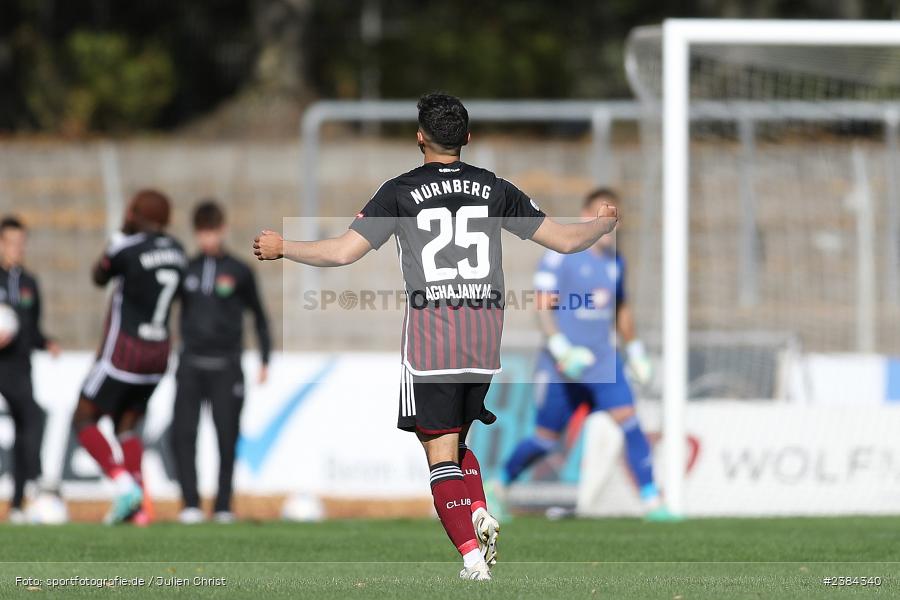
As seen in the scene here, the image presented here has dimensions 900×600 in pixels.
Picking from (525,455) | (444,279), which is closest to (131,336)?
(525,455)

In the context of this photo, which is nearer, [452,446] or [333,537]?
[452,446]

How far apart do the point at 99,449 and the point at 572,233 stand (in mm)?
4990

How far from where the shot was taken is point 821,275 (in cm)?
1634

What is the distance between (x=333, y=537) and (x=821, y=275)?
8.18 m

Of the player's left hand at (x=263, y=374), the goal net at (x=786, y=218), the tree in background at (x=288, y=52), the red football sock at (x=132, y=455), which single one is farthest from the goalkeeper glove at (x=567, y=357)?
the tree in background at (x=288, y=52)

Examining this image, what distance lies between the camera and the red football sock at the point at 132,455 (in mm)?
10984

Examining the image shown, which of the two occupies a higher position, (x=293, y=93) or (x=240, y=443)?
(x=293, y=93)

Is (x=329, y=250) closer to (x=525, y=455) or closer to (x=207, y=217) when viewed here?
(x=525, y=455)

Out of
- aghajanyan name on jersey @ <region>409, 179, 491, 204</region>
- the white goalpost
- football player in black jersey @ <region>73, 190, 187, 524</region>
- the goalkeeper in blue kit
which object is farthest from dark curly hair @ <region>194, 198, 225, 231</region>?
aghajanyan name on jersey @ <region>409, 179, 491, 204</region>

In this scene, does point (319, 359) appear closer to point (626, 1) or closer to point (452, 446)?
point (452, 446)

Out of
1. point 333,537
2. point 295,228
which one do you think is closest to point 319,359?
A: point 295,228

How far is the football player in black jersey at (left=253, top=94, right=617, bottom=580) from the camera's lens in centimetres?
666

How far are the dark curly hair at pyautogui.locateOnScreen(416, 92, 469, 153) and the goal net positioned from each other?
19.8ft

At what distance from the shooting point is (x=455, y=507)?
6652 mm
